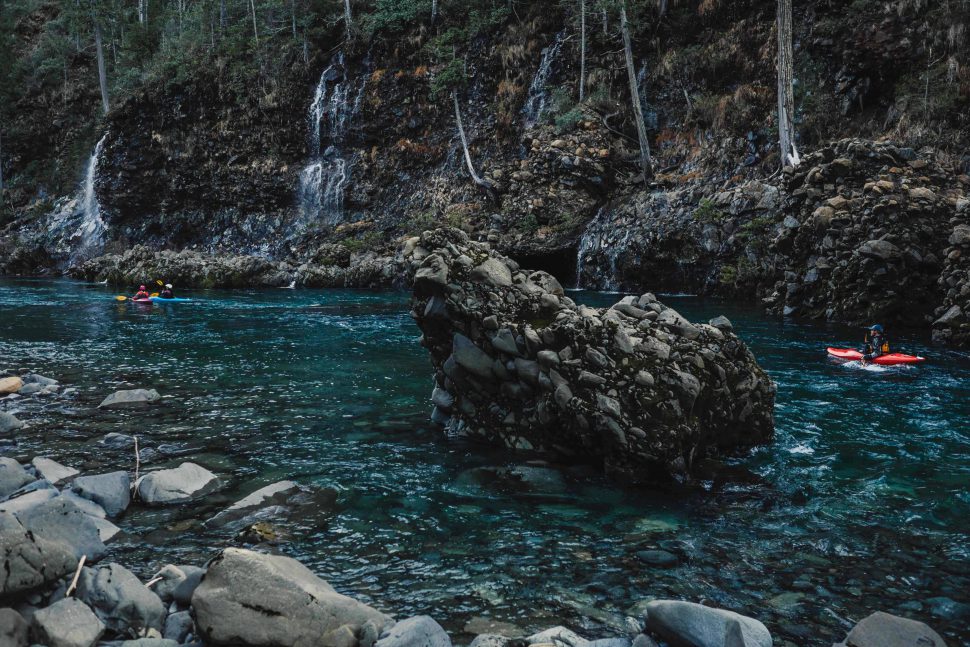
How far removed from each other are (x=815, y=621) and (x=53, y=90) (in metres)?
77.1

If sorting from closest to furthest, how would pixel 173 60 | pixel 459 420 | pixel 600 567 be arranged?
pixel 600 567 < pixel 459 420 < pixel 173 60

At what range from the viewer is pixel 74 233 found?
50719mm

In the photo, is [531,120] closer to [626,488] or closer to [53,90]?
[626,488]

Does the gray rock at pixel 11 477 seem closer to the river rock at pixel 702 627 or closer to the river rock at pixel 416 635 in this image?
A: the river rock at pixel 416 635

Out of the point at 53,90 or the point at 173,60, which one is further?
the point at 53,90

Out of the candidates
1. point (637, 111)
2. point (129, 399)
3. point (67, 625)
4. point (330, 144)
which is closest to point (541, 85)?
point (637, 111)

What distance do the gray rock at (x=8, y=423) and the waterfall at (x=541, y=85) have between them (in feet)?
114

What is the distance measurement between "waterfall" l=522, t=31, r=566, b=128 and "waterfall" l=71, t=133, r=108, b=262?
32.5 metres

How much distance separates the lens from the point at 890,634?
12.4 feet

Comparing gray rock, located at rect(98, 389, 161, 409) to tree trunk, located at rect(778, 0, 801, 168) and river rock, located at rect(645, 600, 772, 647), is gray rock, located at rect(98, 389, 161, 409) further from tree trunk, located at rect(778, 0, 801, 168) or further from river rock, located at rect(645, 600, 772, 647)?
tree trunk, located at rect(778, 0, 801, 168)

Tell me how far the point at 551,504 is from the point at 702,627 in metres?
2.58

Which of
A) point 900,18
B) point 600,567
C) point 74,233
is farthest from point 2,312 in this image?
point 900,18

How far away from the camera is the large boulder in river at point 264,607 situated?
3.78 meters

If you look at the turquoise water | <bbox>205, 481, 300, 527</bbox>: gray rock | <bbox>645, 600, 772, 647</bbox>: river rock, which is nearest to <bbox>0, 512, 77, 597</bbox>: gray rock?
the turquoise water
